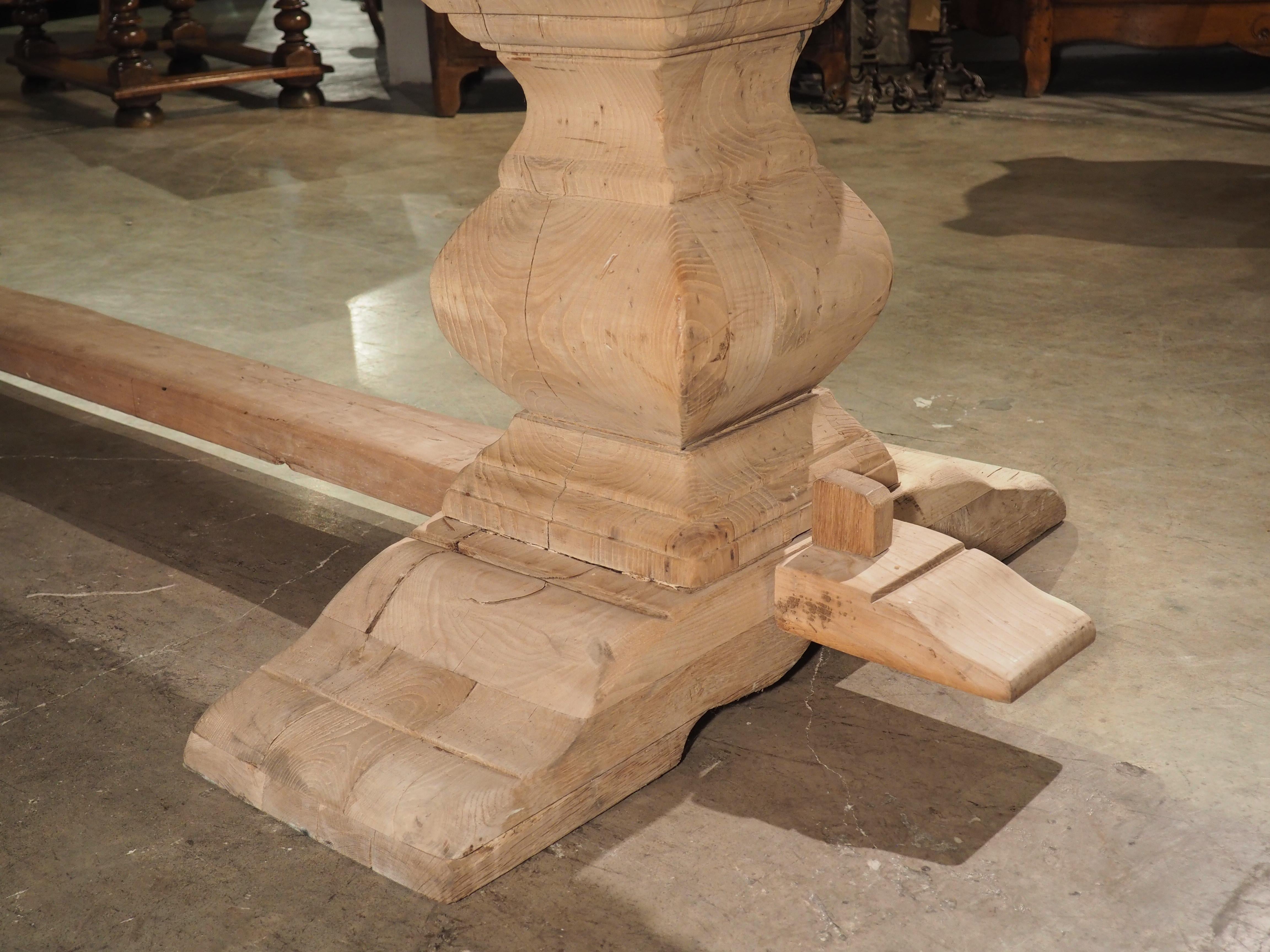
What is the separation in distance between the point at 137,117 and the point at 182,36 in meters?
1.15

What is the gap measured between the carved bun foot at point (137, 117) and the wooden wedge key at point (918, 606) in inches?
208

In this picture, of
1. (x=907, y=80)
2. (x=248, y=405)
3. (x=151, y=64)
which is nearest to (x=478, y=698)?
(x=248, y=405)

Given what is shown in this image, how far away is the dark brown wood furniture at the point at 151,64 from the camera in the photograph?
5.69 metres

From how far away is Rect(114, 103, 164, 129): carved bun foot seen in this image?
18.9ft

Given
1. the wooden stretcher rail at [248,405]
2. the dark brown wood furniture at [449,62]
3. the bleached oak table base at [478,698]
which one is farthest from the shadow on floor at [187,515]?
the dark brown wood furniture at [449,62]

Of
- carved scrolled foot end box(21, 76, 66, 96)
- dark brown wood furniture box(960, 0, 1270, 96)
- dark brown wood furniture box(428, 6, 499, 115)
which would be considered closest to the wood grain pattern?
dark brown wood furniture box(960, 0, 1270, 96)

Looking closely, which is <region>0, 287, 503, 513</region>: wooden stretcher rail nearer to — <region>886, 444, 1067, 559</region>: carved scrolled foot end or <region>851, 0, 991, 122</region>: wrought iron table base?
<region>886, 444, 1067, 559</region>: carved scrolled foot end

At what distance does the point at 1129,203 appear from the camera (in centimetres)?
364

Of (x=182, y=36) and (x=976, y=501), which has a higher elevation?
(x=182, y=36)

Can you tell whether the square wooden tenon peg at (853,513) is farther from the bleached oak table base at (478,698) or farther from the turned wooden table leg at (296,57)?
the turned wooden table leg at (296,57)

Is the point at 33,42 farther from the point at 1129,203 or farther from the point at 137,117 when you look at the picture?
the point at 1129,203

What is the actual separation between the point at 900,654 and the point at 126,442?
5.24 ft

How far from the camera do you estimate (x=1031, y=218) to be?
139 inches

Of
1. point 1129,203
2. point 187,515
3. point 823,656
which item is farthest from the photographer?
point 1129,203
